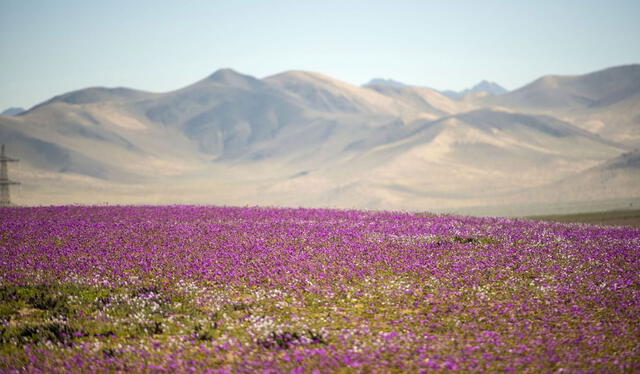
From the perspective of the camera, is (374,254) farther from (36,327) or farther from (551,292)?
(36,327)

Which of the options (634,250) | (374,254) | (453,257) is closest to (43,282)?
(374,254)

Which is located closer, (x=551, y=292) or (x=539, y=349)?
(x=539, y=349)

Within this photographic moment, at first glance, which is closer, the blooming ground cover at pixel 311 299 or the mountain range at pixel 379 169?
the blooming ground cover at pixel 311 299

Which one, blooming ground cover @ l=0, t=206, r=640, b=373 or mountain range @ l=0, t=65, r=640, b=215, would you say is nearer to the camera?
blooming ground cover @ l=0, t=206, r=640, b=373

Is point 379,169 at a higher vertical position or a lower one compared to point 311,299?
higher

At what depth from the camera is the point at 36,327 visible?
10.2m

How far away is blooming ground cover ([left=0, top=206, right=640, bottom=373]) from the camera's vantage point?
878cm

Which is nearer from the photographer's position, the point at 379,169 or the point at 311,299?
the point at 311,299

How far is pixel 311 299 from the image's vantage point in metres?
11.5

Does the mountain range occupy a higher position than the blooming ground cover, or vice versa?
the mountain range

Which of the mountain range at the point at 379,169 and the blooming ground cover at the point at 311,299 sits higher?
the mountain range at the point at 379,169

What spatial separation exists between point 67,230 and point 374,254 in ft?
29.5

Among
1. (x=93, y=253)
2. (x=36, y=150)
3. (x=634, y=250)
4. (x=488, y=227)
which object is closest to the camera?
(x=93, y=253)

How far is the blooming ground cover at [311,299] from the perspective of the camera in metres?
8.78
